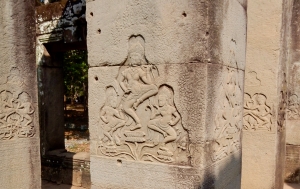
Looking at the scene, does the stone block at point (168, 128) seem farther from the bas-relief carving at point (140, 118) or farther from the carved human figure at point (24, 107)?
the carved human figure at point (24, 107)

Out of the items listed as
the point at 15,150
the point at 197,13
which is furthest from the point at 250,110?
the point at 15,150

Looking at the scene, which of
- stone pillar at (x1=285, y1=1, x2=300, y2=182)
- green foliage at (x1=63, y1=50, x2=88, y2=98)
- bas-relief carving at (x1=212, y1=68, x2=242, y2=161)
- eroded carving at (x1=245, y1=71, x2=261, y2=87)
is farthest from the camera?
green foliage at (x1=63, y1=50, x2=88, y2=98)

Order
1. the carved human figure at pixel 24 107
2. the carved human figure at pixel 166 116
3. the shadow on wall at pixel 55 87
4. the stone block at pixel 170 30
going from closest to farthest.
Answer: the stone block at pixel 170 30 → the carved human figure at pixel 166 116 → the carved human figure at pixel 24 107 → the shadow on wall at pixel 55 87

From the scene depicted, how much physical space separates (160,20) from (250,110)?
2712 mm

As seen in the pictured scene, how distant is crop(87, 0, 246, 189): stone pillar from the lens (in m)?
2.09

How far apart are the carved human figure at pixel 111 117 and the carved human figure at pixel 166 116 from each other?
1.15ft

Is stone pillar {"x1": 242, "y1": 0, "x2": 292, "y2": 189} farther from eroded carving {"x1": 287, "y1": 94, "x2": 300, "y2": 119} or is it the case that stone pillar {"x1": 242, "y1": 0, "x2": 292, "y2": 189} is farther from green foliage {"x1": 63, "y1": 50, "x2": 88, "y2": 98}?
green foliage {"x1": 63, "y1": 50, "x2": 88, "y2": 98}

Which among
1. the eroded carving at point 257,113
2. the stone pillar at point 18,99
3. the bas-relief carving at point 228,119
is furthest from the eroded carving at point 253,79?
the stone pillar at point 18,99

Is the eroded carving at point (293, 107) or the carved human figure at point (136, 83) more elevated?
the carved human figure at point (136, 83)

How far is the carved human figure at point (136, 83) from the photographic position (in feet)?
7.47

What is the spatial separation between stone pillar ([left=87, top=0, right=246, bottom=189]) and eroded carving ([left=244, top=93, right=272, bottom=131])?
67.9 inches

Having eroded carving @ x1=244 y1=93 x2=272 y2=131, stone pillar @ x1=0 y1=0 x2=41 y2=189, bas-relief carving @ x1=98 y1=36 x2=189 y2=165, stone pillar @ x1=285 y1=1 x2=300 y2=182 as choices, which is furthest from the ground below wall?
stone pillar @ x1=285 y1=1 x2=300 y2=182

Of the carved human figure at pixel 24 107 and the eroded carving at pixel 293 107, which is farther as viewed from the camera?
the eroded carving at pixel 293 107

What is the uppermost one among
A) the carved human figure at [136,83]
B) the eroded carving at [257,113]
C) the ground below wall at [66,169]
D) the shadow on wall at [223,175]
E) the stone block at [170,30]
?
the stone block at [170,30]
